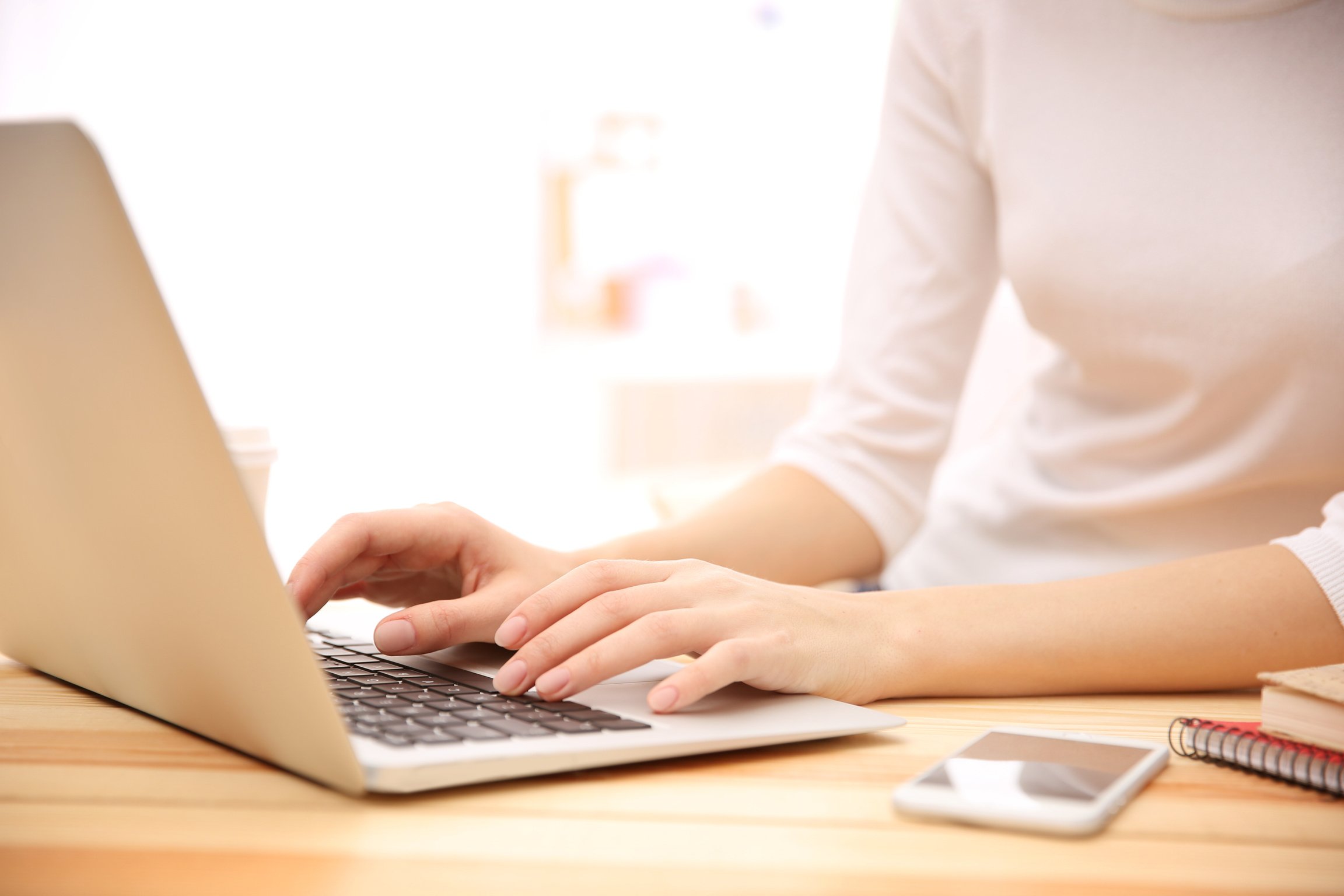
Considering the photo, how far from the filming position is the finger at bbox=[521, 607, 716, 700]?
50 cm

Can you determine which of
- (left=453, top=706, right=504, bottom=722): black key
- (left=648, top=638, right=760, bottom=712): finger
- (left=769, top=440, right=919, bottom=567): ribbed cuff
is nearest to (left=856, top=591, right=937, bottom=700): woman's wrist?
(left=648, top=638, right=760, bottom=712): finger

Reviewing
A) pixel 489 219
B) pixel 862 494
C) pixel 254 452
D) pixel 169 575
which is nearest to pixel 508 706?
pixel 169 575

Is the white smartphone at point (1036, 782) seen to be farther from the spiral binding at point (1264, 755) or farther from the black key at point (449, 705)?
the black key at point (449, 705)

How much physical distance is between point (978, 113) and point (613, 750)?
694 millimetres

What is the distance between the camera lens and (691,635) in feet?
1.70

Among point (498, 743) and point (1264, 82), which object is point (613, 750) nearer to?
point (498, 743)

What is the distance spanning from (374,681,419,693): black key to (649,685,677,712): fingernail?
110 millimetres

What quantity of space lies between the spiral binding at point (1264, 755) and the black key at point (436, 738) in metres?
0.32

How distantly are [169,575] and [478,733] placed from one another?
13 centimetres

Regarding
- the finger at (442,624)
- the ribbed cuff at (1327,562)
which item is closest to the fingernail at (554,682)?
the finger at (442,624)

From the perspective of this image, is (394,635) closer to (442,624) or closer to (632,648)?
(442,624)

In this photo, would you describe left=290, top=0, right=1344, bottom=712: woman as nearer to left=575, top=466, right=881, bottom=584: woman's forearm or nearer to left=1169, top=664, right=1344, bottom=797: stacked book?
left=575, top=466, right=881, bottom=584: woman's forearm

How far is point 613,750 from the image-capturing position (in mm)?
448

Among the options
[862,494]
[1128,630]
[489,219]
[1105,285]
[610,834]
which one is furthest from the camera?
[489,219]
